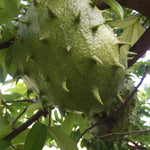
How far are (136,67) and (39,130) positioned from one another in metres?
2.05

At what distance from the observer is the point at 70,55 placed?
2.59ft

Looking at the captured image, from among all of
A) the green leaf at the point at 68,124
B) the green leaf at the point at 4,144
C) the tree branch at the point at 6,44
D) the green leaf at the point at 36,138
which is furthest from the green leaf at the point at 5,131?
the tree branch at the point at 6,44

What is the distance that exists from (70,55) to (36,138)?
1.51ft

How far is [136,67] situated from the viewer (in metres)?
2.77

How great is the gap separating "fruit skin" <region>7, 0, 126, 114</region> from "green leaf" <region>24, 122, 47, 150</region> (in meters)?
0.19

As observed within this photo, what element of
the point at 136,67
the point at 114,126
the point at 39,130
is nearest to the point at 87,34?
the point at 39,130

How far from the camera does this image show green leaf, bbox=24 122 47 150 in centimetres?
96

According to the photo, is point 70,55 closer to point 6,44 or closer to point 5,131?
point 6,44

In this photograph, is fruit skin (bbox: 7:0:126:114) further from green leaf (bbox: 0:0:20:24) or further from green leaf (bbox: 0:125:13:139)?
green leaf (bbox: 0:125:13:139)

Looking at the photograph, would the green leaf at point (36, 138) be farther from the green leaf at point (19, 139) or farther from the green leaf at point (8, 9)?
the green leaf at point (8, 9)

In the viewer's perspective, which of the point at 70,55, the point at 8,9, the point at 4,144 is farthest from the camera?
the point at 4,144

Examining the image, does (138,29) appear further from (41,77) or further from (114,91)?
(41,77)

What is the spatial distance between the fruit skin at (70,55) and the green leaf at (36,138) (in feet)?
0.63

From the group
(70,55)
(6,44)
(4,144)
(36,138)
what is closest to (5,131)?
(4,144)
